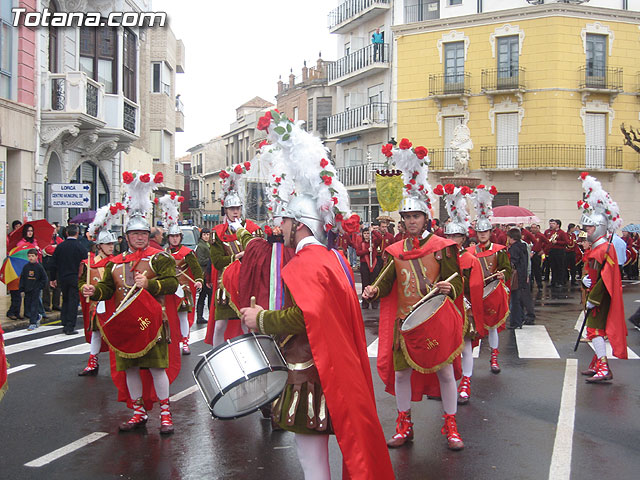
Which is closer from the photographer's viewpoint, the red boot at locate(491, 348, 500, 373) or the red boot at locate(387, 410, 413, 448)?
the red boot at locate(387, 410, 413, 448)

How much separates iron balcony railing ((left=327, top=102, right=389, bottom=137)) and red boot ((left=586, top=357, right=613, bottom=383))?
2925 centimetres

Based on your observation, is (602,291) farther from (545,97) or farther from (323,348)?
(545,97)

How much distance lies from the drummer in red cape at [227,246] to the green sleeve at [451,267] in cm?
259

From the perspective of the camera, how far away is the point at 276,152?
5598 millimetres

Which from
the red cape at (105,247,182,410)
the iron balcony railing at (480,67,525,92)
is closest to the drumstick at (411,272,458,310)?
the red cape at (105,247,182,410)

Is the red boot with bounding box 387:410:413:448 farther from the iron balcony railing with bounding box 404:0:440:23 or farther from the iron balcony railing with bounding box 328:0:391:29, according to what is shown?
the iron balcony railing with bounding box 328:0:391:29

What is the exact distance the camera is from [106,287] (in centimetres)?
668

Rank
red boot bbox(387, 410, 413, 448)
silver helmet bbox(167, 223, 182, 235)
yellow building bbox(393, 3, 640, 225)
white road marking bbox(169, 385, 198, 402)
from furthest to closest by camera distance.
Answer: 1. yellow building bbox(393, 3, 640, 225)
2. silver helmet bbox(167, 223, 182, 235)
3. white road marking bbox(169, 385, 198, 402)
4. red boot bbox(387, 410, 413, 448)

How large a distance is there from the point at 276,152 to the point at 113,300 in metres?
2.45

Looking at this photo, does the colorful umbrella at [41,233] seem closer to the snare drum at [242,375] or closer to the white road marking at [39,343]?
the white road marking at [39,343]

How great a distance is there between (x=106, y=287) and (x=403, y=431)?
3097 mm

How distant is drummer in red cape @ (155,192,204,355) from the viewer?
32.8 feet

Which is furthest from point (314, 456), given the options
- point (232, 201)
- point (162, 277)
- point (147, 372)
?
point (232, 201)

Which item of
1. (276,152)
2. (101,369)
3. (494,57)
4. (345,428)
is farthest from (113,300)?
(494,57)
